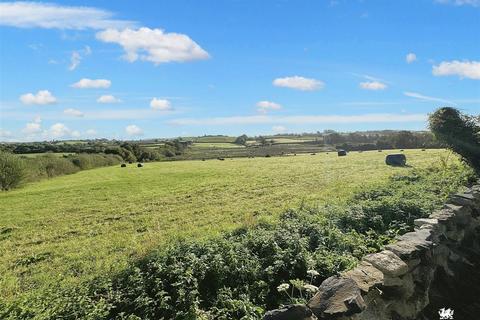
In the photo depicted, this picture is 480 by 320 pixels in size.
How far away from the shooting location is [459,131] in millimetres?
19922

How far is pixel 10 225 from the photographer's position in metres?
18.6

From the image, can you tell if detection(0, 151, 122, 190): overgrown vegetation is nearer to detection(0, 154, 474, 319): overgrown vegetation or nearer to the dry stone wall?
Result: detection(0, 154, 474, 319): overgrown vegetation

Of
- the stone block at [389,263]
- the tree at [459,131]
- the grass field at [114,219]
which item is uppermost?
the tree at [459,131]

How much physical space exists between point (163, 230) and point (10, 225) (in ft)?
29.5

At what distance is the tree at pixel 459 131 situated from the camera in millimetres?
19547

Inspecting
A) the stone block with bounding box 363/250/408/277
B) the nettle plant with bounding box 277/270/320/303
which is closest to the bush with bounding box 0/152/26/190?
the nettle plant with bounding box 277/270/320/303

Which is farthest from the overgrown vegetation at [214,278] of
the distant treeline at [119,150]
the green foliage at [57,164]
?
the distant treeline at [119,150]

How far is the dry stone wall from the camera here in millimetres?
5234

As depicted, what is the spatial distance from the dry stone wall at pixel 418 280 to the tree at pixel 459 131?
29.7 feet

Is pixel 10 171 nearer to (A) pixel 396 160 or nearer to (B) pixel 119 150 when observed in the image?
(A) pixel 396 160

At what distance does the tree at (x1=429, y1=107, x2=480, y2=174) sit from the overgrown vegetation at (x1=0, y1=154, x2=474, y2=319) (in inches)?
462

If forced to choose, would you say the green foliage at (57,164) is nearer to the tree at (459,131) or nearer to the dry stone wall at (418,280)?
→ the tree at (459,131)

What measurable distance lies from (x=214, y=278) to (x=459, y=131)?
17.4 metres

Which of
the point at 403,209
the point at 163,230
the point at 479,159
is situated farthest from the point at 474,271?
the point at 479,159
